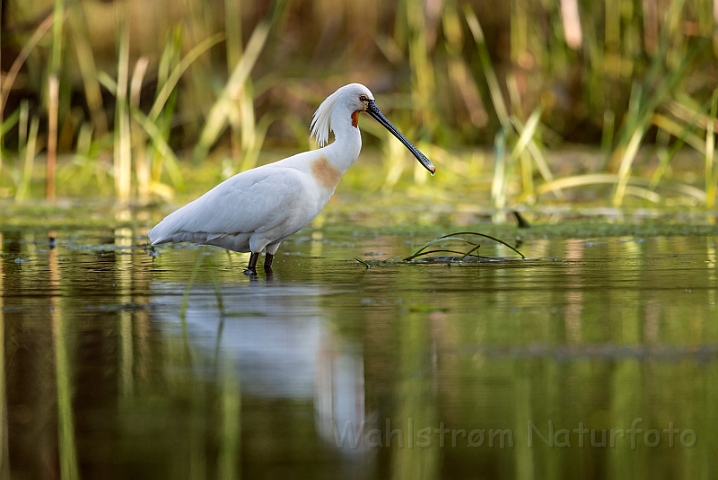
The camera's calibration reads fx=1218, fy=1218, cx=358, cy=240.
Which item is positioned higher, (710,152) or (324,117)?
(324,117)

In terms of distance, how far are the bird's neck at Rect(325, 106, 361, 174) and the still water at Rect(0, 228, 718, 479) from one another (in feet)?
3.33

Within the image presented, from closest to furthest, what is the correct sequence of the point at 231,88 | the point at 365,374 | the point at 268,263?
the point at 365,374 < the point at 268,263 < the point at 231,88

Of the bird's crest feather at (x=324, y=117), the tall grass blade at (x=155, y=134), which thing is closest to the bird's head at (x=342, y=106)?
the bird's crest feather at (x=324, y=117)

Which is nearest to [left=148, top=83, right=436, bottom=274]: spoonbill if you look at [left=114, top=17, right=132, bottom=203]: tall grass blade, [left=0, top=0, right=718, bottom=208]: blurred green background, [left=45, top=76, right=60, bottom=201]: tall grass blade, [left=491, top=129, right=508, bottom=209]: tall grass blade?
[left=491, top=129, right=508, bottom=209]: tall grass blade

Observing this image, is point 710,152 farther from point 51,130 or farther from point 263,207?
point 51,130

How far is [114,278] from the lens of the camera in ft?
20.2

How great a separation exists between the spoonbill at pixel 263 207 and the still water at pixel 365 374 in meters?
0.53

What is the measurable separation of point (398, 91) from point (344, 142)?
8488 mm

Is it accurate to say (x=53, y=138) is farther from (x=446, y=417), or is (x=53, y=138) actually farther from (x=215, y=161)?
(x=446, y=417)

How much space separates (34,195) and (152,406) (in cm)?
900

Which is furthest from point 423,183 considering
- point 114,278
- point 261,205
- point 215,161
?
point 114,278

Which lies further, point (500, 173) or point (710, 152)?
point (500, 173)

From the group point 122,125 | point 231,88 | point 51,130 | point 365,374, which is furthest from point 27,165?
point 365,374

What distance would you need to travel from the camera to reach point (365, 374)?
147 inches
